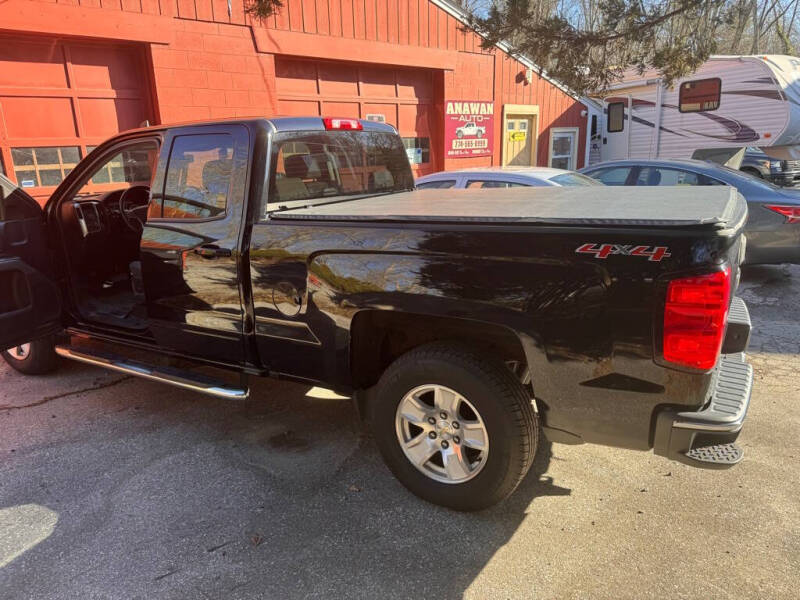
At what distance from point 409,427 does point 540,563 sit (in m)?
0.87

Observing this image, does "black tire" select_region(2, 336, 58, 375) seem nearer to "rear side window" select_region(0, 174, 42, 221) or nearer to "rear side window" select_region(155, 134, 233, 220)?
"rear side window" select_region(0, 174, 42, 221)

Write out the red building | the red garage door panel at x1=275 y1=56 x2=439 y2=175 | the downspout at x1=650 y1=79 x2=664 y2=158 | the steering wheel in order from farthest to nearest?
1. the downspout at x1=650 y1=79 x2=664 y2=158
2. the red garage door panel at x1=275 y1=56 x2=439 y2=175
3. the red building
4. the steering wheel

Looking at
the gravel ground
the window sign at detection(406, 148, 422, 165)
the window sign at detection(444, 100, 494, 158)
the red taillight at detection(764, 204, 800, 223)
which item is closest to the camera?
the gravel ground

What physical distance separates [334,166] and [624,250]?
6.99 ft

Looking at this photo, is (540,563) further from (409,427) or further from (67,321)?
(67,321)

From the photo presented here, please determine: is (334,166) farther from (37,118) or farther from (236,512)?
(37,118)

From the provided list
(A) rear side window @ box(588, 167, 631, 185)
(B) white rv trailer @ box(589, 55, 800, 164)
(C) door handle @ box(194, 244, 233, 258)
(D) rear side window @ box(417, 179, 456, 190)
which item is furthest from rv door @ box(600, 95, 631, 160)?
(C) door handle @ box(194, 244, 233, 258)

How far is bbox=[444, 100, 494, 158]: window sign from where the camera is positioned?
471 inches

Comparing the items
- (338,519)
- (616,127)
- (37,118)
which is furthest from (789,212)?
(616,127)

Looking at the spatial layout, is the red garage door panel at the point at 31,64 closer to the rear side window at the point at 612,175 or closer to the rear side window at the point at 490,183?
the rear side window at the point at 490,183

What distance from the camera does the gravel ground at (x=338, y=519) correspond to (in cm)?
236

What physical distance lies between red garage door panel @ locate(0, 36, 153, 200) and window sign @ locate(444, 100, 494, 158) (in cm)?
616

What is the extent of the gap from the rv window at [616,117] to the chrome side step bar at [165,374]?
15.0 m

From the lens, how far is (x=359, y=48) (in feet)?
33.3
